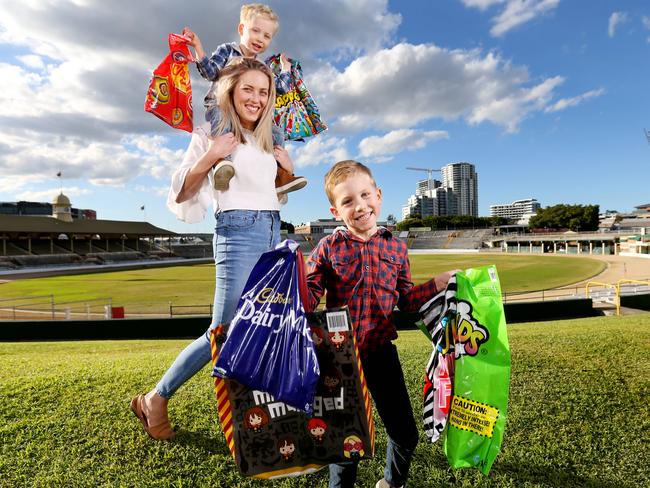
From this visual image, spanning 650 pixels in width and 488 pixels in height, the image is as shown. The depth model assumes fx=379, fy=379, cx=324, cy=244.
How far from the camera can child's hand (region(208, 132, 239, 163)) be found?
1.85 metres

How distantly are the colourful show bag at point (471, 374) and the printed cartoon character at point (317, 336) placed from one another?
0.68 metres

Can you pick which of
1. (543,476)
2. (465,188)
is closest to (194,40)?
(543,476)

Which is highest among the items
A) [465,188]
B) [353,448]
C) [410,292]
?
[465,188]

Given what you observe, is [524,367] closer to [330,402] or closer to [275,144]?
[330,402]

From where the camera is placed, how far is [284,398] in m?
1.38

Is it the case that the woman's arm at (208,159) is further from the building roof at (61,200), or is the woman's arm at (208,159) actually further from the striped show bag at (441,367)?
the building roof at (61,200)

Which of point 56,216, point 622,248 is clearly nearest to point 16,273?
point 56,216

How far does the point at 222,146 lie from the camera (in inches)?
73.4

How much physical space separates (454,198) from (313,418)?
7792 inches

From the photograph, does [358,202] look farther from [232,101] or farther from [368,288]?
[232,101]

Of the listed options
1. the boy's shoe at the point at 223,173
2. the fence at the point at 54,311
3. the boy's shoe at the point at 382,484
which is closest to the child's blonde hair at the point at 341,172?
the boy's shoe at the point at 223,173

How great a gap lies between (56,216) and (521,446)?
61.7 m

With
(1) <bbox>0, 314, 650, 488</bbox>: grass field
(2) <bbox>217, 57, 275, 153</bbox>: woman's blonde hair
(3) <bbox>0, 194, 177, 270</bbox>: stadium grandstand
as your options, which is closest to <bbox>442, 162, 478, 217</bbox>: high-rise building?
(3) <bbox>0, 194, 177, 270</bbox>: stadium grandstand

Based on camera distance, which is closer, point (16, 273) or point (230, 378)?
point (230, 378)
